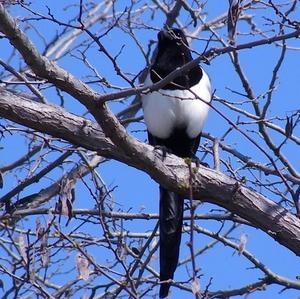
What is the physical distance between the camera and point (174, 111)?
4926mm

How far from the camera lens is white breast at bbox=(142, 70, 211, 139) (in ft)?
16.0

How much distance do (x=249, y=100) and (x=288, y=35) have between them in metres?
1.38

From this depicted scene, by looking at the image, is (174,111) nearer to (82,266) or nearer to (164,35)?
(164,35)

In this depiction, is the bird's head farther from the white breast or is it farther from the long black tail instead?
the long black tail

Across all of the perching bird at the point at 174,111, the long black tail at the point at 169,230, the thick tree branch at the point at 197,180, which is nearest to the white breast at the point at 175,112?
the perching bird at the point at 174,111

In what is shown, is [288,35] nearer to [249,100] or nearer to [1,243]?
[249,100]

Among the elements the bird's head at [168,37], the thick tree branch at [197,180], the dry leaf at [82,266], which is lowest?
the dry leaf at [82,266]

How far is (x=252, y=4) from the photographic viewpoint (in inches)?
173

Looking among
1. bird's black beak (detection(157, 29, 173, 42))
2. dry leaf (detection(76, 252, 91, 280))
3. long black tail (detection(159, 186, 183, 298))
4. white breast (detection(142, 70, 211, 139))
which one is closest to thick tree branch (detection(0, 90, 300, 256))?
dry leaf (detection(76, 252, 91, 280))

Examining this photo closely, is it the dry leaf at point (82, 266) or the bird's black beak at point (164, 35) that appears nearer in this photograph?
the dry leaf at point (82, 266)

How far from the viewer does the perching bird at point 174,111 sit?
15.2 ft

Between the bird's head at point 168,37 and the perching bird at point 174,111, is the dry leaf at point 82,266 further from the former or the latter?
the bird's head at point 168,37

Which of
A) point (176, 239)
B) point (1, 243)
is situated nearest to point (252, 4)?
point (176, 239)

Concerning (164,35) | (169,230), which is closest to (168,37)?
(164,35)
